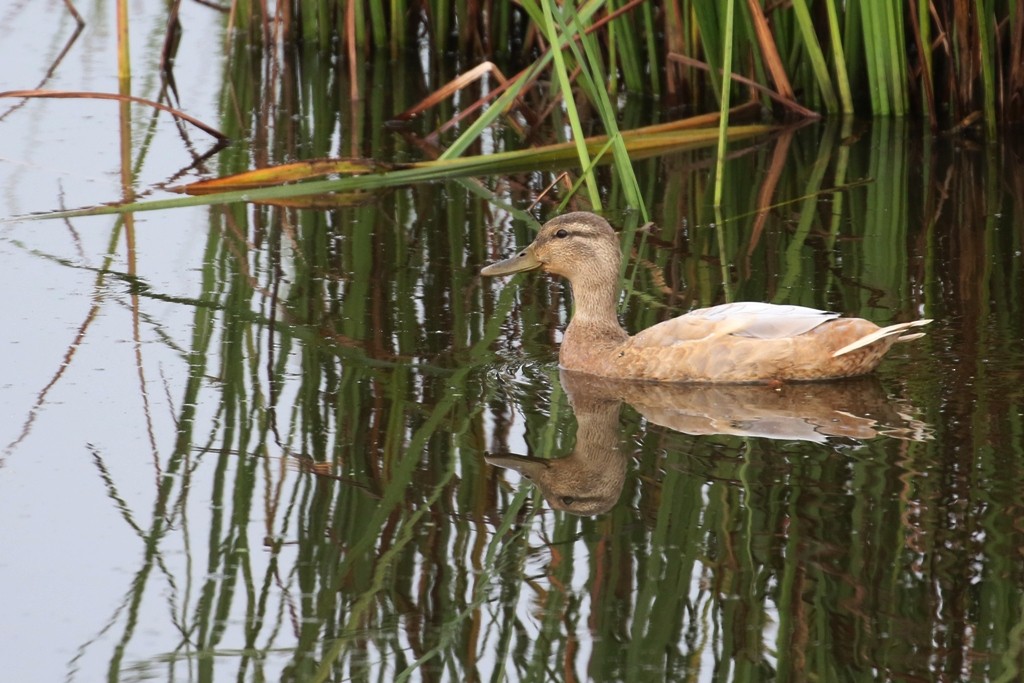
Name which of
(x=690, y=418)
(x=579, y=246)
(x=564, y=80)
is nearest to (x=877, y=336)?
(x=690, y=418)

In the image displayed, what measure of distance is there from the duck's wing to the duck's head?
1.65ft

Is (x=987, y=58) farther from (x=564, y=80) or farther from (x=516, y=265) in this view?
(x=516, y=265)

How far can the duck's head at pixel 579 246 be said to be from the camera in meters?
7.06

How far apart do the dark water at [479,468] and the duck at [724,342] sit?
101 millimetres

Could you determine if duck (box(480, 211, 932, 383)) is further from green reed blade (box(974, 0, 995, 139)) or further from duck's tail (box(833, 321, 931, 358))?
green reed blade (box(974, 0, 995, 139))

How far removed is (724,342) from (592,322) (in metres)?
0.67

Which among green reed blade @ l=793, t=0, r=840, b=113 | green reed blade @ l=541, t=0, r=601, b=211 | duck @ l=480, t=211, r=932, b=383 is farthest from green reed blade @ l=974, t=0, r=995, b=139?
duck @ l=480, t=211, r=932, b=383

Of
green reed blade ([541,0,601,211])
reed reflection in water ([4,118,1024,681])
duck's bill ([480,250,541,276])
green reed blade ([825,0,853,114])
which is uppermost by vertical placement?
green reed blade ([825,0,853,114])

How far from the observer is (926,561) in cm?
471

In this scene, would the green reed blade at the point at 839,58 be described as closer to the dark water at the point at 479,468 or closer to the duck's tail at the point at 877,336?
the dark water at the point at 479,468

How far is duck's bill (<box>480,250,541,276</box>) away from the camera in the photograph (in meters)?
7.32

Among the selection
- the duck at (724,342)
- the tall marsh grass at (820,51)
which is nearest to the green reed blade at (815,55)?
the tall marsh grass at (820,51)

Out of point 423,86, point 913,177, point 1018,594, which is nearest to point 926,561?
point 1018,594

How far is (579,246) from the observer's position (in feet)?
23.3
